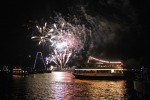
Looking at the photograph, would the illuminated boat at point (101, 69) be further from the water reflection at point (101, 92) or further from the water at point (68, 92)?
the water reflection at point (101, 92)

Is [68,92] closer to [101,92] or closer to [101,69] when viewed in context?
[101,92]

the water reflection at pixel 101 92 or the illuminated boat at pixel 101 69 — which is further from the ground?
the illuminated boat at pixel 101 69

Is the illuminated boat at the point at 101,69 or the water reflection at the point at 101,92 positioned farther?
the illuminated boat at the point at 101,69

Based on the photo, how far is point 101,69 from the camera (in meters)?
112

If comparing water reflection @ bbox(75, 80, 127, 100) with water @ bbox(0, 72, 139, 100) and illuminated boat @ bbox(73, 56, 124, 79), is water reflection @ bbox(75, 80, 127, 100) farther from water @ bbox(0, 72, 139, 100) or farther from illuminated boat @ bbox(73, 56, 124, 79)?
illuminated boat @ bbox(73, 56, 124, 79)

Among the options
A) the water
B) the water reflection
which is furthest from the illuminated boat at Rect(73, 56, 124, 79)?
the water reflection

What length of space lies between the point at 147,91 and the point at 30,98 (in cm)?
1993

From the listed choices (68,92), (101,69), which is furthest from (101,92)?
(101,69)

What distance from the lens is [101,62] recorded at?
115 m

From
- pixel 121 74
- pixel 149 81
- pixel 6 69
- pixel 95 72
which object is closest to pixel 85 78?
pixel 95 72

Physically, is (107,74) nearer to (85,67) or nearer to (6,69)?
(85,67)

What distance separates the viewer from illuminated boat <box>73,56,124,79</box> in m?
110

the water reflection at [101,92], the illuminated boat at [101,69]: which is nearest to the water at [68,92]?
the water reflection at [101,92]

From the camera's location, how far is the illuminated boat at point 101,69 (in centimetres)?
10975
